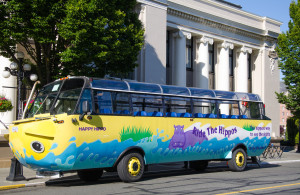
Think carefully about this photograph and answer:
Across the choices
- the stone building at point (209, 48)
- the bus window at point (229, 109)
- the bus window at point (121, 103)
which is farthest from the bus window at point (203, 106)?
the stone building at point (209, 48)

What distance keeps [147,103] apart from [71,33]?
477cm

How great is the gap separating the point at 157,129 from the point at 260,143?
19.9ft

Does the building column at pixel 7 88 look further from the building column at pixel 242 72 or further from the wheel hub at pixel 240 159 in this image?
the building column at pixel 242 72

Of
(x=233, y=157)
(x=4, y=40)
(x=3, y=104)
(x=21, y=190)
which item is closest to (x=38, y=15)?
(x=4, y=40)

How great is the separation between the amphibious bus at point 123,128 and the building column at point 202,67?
16.6 meters

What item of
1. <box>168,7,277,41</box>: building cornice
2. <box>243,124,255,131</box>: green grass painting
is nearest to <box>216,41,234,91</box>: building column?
<box>168,7,277,41</box>: building cornice

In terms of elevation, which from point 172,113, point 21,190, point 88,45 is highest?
point 88,45

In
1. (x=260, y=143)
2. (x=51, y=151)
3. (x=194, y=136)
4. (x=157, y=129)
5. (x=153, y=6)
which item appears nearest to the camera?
(x=51, y=151)

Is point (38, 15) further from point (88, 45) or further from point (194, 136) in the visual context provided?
point (194, 136)

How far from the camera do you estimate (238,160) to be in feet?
51.3

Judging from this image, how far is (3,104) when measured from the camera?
15.7 metres

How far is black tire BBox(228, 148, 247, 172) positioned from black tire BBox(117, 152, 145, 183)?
4.73 meters

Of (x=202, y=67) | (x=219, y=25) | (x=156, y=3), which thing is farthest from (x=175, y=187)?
(x=219, y=25)

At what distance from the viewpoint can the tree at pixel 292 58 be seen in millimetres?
31719
